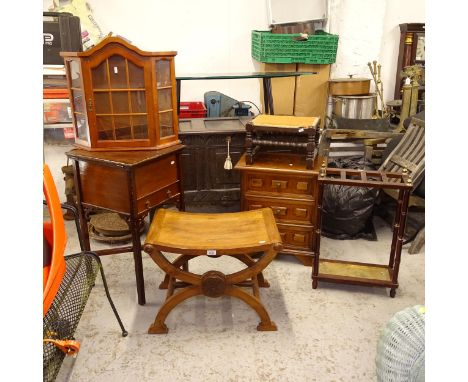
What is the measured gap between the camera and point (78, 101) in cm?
234

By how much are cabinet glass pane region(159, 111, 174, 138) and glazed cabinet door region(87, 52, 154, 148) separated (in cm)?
9

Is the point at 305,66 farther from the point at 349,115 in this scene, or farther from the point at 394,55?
Answer: the point at 394,55

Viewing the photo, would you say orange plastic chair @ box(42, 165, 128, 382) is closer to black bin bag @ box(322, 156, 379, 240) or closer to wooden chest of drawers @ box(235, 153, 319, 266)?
wooden chest of drawers @ box(235, 153, 319, 266)

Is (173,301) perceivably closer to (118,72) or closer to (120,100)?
(120,100)

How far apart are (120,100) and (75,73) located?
292mm

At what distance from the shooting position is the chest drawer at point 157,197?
2.30 m

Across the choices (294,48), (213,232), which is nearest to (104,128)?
(213,232)

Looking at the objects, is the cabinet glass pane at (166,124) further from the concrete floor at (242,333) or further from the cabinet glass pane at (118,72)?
the concrete floor at (242,333)

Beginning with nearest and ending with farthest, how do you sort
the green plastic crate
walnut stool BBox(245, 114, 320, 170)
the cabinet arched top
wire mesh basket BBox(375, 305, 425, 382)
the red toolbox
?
wire mesh basket BBox(375, 305, 425, 382) < the cabinet arched top < walnut stool BBox(245, 114, 320, 170) < the green plastic crate < the red toolbox

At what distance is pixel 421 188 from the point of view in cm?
318

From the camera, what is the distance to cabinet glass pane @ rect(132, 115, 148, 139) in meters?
2.35

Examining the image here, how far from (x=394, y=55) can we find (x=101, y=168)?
388cm

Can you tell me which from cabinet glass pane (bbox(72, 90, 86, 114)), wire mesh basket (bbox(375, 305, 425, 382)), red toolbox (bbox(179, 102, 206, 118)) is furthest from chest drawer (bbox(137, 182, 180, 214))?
red toolbox (bbox(179, 102, 206, 118))

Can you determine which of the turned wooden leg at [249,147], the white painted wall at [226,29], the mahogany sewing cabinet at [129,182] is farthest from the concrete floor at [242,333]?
the white painted wall at [226,29]
